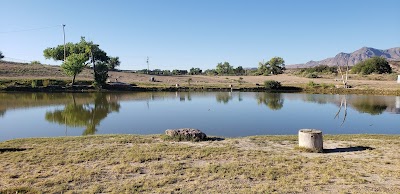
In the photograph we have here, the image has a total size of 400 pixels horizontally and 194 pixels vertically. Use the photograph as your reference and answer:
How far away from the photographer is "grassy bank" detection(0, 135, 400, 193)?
28.8 ft

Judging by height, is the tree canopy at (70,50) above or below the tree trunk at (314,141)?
above

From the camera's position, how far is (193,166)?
35.2 ft

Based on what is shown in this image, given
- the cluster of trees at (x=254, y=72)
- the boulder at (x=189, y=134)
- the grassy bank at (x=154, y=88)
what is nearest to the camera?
the boulder at (x=189, y=134)

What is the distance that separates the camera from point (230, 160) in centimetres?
1160

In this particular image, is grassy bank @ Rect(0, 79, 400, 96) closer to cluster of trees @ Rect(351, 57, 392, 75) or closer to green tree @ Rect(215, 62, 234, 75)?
cluster of trees @ Rect(351, 57, 392, 75)

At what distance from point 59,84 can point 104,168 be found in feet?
169

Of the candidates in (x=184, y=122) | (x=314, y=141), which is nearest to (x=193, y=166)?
(x=314, y=141)

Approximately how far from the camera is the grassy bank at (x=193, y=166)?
8773 mm

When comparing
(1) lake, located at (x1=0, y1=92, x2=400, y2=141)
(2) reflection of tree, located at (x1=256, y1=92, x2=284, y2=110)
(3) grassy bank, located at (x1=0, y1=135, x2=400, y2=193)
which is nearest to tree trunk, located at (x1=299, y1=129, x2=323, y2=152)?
(3) grassy bank, located at (x1=0, y1=135, x2=400, y2=193)

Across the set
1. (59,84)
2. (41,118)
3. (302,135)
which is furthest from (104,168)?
(59,84)

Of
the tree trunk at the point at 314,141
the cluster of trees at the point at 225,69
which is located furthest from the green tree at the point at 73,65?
the cluster of trees at the point at 225,69

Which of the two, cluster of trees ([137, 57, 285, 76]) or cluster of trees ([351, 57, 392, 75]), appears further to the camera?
cluster of trees ([137, 57, 285, 76])

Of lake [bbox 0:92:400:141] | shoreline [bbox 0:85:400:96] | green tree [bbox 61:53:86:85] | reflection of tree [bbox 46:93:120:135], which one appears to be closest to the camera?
lake [bbox 0:92:400:141]

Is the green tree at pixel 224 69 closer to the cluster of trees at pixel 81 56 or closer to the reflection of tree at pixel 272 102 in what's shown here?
the cluster of trees at pixel 81 56
